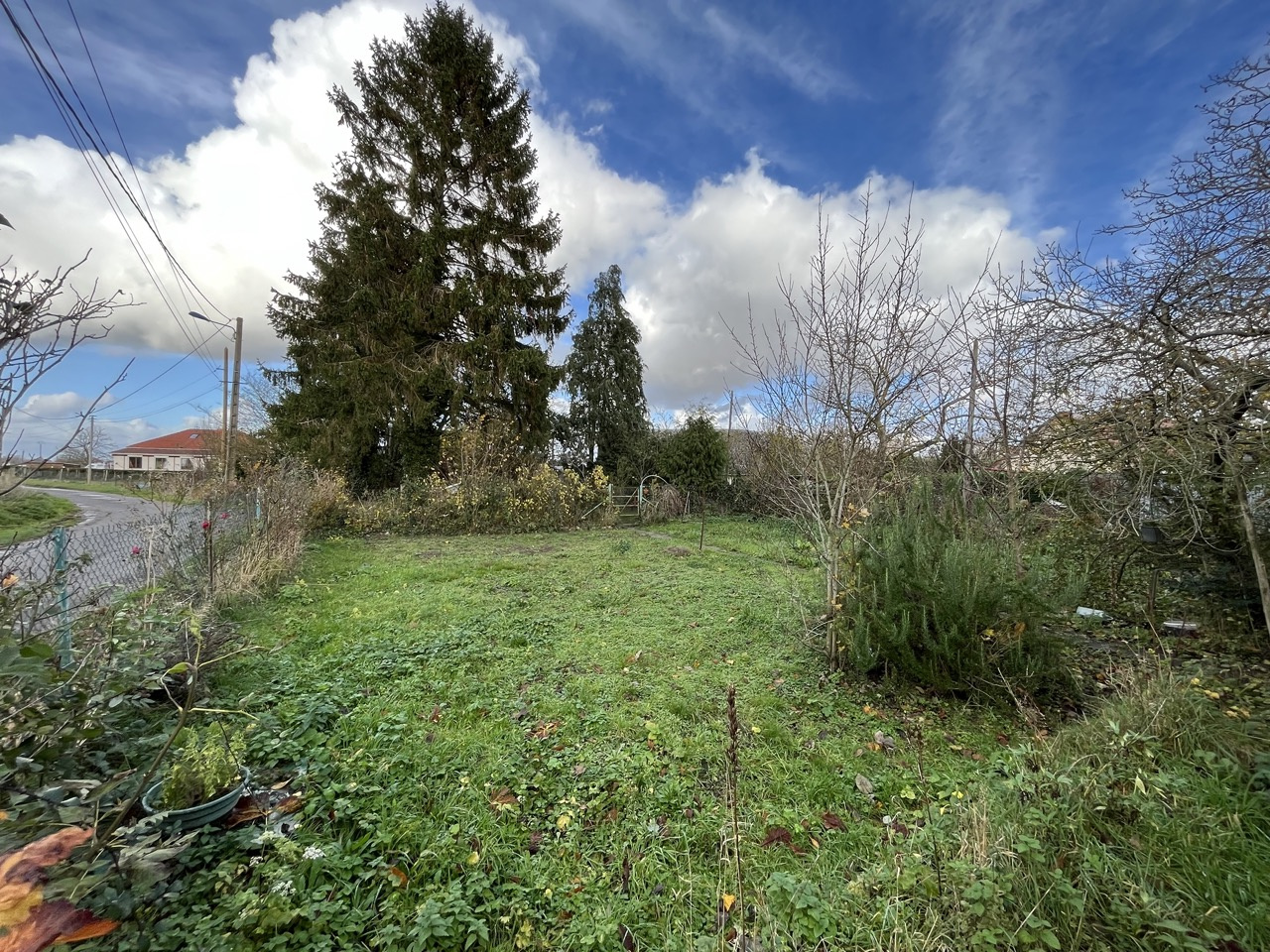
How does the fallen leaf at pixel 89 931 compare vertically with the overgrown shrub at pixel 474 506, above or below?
below

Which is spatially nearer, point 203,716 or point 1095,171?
point 203,716

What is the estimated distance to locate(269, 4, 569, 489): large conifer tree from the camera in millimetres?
13289

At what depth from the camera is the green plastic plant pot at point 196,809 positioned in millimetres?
1849

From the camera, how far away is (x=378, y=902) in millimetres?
1786

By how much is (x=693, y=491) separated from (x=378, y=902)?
42.6 feet

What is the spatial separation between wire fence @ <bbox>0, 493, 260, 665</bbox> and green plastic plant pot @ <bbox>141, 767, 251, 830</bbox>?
75 cm

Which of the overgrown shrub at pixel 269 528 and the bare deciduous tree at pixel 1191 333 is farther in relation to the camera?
the overgrown shrub at pixel 269 528

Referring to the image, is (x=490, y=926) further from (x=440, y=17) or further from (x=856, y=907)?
(x=440, y=17)

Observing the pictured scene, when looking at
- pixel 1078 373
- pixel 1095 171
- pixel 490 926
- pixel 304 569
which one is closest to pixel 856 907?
pixel 490 926

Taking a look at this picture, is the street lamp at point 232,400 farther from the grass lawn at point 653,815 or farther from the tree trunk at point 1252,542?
the tree trunk at point 1252,542

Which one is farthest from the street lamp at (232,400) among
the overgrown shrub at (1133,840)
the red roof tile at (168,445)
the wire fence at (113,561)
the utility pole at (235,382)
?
the red roof tile at (168,445)

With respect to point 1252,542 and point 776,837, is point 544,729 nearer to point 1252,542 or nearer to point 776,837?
point 776,837

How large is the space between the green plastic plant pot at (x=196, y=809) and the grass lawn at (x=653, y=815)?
4.2 inches

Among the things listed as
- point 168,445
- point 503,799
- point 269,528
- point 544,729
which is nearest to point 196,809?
point 503,799
